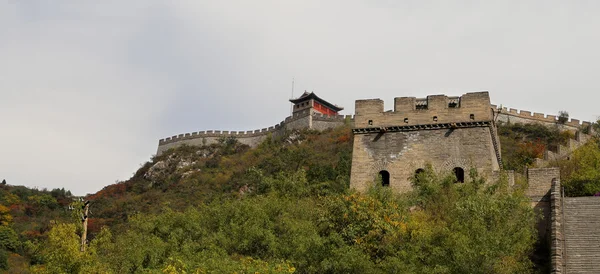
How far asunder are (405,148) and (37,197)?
56.4 m

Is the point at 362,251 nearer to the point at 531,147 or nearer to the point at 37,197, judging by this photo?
the point at 531,147

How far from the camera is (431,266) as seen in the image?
23.5 metres

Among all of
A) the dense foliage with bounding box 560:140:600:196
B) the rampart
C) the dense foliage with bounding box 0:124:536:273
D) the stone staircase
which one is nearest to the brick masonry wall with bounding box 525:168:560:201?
the dense foliage with bounding box 0:124:536:273

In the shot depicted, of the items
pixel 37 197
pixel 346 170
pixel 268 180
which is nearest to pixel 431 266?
pixel 268 180

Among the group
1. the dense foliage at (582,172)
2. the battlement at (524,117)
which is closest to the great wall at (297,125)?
the battlement at (524,117)

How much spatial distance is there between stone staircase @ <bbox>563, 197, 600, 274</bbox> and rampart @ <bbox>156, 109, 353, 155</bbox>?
57.1 metres

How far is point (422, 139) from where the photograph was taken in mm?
33281

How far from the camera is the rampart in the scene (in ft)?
282

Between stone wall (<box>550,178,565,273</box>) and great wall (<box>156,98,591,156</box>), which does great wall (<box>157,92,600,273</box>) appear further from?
great wall (<box>156,98,591,156</box>)

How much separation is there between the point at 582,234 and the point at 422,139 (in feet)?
29.0

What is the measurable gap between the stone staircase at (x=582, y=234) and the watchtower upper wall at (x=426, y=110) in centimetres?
616

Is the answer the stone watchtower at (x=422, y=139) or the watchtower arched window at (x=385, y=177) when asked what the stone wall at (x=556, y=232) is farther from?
the watchtower arched window at (x=385, y=177)

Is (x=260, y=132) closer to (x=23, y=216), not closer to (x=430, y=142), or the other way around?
(x=23, y=216)

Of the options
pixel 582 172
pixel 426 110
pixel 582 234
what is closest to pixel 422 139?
pixel 426 110
